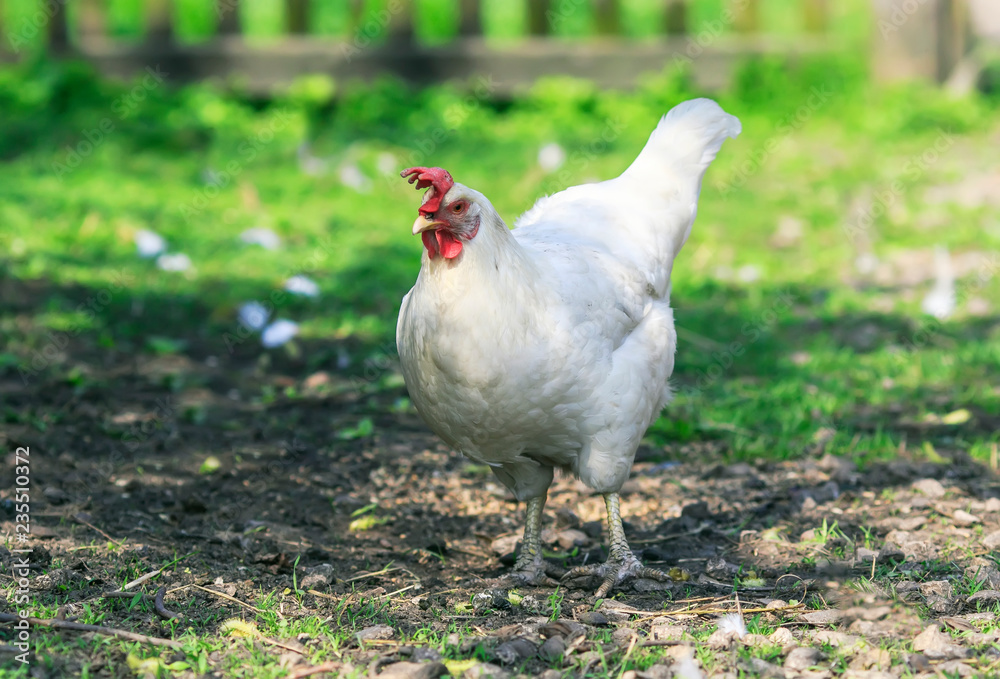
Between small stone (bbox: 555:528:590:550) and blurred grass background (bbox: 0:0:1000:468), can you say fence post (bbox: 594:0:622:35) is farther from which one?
small stone (bbox: 555:528:590:550)

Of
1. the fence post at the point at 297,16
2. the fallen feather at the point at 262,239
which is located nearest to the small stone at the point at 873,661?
the fallen feather at the point at 262,239

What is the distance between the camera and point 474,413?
2994 mm

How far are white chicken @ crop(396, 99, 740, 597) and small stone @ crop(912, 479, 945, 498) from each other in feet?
3.36

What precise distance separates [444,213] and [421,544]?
1.33m

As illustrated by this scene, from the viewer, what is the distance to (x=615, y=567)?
3.29m

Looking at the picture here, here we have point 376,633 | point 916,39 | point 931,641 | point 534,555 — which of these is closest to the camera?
point 931,641

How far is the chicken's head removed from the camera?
2840 millimetres

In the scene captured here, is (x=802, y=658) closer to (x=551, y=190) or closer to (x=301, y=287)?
(x=301, y=287)

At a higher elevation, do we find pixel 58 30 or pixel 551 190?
pixel 58 30

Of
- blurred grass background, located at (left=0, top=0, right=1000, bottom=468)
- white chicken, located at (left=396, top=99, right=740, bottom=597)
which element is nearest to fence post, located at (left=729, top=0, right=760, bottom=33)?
blurred grass background, located at (left=0, top=0, right=1000, bottom=468)

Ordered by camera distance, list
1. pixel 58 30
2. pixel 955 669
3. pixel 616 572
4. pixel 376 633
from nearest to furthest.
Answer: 1. pixel 955 669
2. pixel 376 633
3. pixel 616 572
4. pixel 58 30

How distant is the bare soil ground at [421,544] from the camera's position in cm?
266

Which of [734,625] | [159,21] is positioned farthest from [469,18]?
[734,625]

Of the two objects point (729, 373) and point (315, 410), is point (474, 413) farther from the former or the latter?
point (729, 373)
